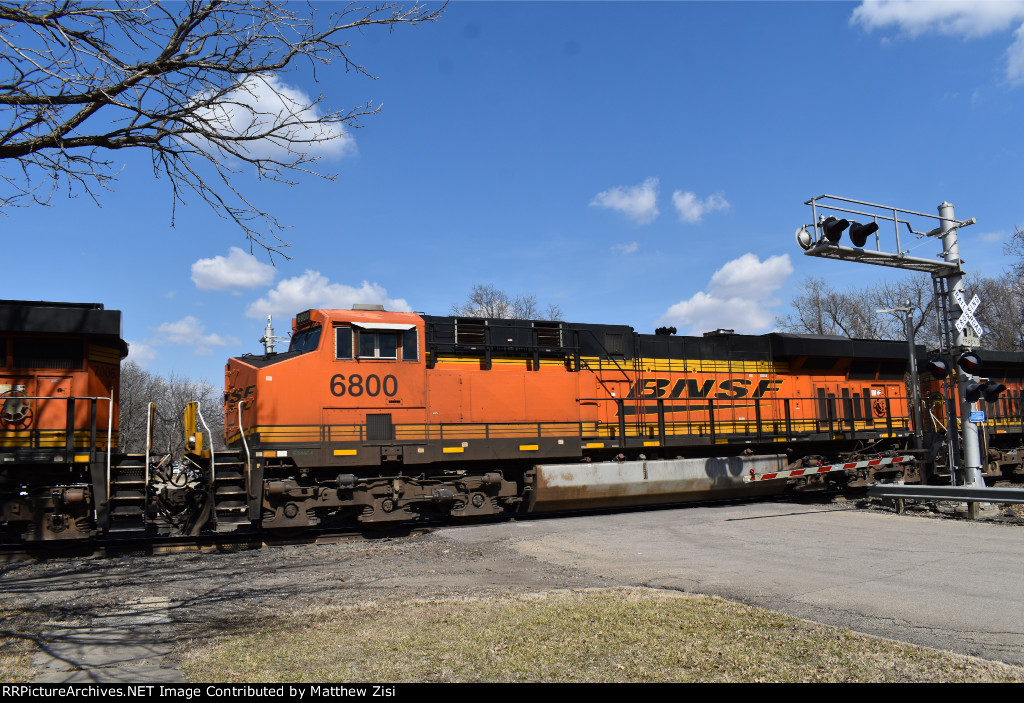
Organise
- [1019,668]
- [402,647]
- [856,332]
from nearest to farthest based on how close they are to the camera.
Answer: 1. [1019,668]
2. [402,647]
3. [856,332]

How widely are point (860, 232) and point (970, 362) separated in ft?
10.8

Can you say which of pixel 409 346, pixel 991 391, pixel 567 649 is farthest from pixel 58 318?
pixel 991 391

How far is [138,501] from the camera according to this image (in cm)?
1076

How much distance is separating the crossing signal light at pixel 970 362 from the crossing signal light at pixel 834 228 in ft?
11.6

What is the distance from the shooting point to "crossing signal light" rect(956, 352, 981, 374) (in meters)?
12.6

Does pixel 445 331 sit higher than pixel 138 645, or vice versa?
pixel 445 331

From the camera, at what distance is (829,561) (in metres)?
9.16

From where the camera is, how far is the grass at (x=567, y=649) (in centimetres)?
473

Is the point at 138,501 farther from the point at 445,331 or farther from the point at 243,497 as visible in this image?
the point at 445,331

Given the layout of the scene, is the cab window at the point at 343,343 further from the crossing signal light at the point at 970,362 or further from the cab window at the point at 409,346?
the crossing signal light at the point at 970,362

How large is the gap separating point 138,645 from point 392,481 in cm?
681

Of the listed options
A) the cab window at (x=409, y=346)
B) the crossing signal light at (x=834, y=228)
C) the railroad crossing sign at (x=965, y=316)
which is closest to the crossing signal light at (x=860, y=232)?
the crossing signal light at (x=834, y=228)

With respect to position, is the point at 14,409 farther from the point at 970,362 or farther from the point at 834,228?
the point at 970,362
